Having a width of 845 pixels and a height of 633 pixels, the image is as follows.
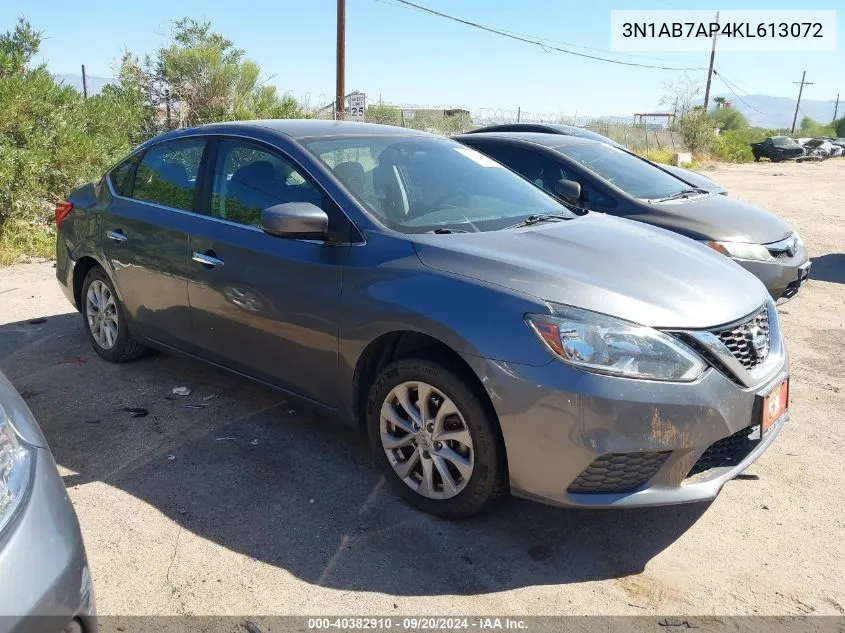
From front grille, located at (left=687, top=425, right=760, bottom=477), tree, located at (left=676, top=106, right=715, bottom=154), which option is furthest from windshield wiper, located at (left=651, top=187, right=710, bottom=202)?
tree, located at (left=676, top=106, right=715, bottom=154)

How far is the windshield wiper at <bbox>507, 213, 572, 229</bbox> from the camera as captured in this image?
375cm

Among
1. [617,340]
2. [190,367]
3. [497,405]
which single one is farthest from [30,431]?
[190,367]

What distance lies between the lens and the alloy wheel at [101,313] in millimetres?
5059

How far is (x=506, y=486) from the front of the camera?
121 inches

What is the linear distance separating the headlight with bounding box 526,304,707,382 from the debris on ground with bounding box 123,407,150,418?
8.65ft

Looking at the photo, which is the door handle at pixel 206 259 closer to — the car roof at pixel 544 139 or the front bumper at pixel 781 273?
the car roof at pixel 544 139

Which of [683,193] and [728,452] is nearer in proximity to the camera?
[728,452]

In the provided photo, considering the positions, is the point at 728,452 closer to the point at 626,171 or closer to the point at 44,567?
the point at 44,567

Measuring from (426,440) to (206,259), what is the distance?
1693 mm

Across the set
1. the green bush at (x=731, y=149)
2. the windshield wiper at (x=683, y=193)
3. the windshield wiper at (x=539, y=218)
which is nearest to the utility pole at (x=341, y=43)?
the windshield wiper at (x=683, y=193)

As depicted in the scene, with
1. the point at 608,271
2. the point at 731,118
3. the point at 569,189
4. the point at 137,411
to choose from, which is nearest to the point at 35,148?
the point at 137,411

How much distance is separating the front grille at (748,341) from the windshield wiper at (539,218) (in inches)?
45.0

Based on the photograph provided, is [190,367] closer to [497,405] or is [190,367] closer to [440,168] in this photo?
[440,168]

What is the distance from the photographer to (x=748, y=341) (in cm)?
A: 312
